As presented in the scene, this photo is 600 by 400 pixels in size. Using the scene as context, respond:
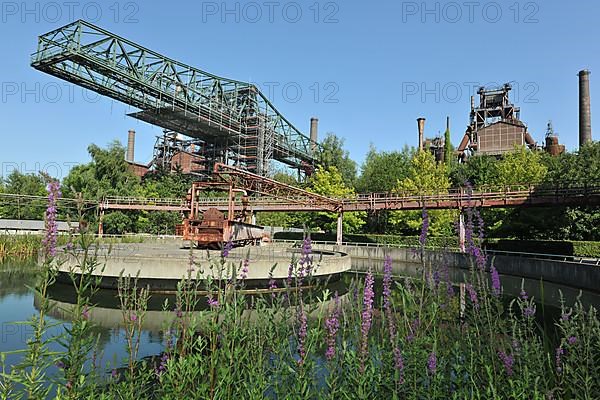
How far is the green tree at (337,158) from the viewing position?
218ft

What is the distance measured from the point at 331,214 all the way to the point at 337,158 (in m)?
26.9

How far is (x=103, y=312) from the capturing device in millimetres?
12195

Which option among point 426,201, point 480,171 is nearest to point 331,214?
point 426,201

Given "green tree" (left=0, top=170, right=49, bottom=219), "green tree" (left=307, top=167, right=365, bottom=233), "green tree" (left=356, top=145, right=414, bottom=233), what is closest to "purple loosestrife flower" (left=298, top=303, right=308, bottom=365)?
"green tree" (left=307, top=167, right=365, bottom=233)

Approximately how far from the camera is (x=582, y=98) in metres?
56.0

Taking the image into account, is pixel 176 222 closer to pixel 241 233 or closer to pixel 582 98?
pixel 241 233

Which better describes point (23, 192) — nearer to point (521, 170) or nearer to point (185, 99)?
point (185, 99)

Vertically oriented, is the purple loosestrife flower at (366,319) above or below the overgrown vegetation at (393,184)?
below

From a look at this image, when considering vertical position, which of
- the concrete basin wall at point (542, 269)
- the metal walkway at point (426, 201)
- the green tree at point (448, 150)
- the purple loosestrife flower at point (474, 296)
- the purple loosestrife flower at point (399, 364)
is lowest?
the concrete basin wall at point (542, 269)

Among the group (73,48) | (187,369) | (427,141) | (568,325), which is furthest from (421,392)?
(427,141)

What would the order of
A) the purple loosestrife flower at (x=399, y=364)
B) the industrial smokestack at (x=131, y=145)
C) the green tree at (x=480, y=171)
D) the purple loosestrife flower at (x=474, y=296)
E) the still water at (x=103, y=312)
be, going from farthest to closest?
the industrial smokestack at (x=131, y=145)
the green tree at (x=480, y=171)
the still water at (x=103, y=312)
the purple loosestrife flower at (x=474, y=296)
the purple loosestrife flower at (x=399, y=364)

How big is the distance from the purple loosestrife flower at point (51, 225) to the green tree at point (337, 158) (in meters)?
63.3

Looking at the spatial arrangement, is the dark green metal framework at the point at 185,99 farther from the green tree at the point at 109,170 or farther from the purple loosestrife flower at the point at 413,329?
the purple loosestrife flower at the point at 413,329

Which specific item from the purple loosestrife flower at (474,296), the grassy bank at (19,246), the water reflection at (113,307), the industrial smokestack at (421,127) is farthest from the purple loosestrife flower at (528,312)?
the industrial smokestack at (421,127)
